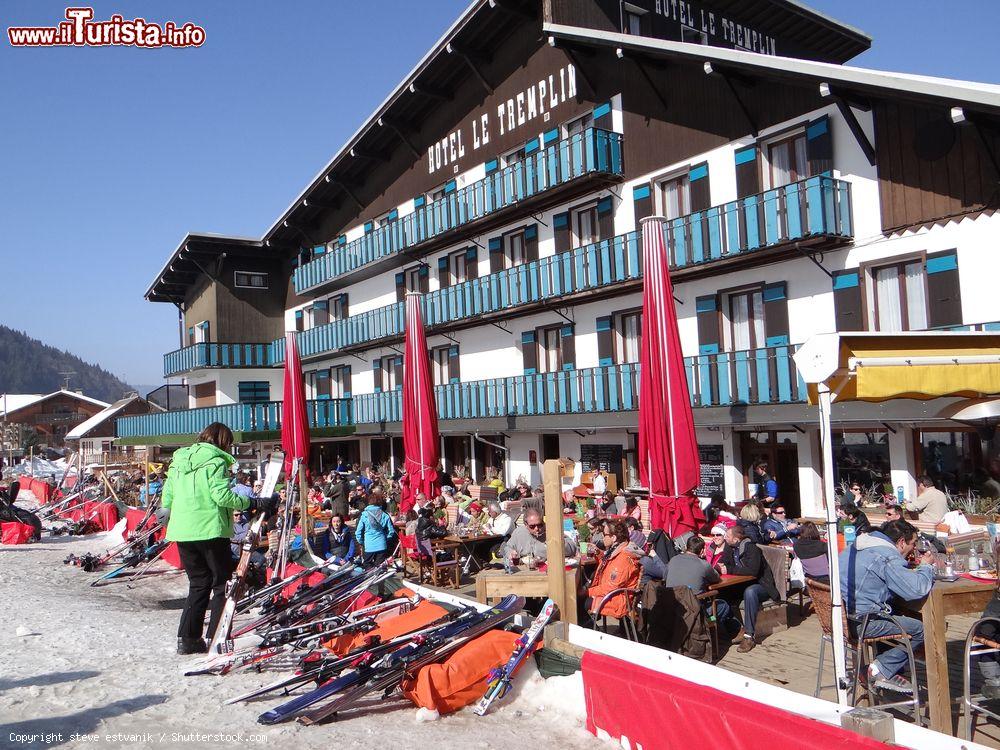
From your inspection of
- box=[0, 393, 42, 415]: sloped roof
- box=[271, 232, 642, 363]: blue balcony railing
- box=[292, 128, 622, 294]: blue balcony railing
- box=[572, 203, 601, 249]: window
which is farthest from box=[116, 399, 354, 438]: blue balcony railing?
box=[0, 393, 42, 415]: sloped roof

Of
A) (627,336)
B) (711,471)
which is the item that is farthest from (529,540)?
(627,336)

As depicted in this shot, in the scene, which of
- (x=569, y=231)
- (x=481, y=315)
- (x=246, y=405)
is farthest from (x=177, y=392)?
(x=569, y=231)

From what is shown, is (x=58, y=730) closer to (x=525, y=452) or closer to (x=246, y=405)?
(x=525, y=452)

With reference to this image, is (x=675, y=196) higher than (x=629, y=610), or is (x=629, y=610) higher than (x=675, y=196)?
(x=675, y=196)

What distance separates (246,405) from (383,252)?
7.92m

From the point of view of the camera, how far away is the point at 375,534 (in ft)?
35.5

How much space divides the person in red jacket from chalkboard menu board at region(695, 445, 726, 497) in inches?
388

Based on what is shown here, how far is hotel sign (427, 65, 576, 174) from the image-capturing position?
69.1 ft

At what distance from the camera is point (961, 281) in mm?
12680

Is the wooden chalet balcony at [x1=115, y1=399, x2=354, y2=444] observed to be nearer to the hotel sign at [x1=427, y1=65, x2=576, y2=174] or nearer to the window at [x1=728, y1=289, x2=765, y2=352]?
the hotel sign at [x1=427, y1=65, x2=576, y2=174]

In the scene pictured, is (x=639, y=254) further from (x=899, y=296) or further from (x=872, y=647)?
(x=872, y=647)

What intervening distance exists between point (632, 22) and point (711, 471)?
12484 mm

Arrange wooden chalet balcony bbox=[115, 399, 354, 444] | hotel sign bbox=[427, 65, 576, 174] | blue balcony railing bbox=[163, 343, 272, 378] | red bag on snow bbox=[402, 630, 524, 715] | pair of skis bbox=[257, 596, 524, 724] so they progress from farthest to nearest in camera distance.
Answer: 1. blue balcony railing bbox=[163, 343, 272, 378]
2. wooden chalet balcony bbox=[115, 399, 354, 444]
3. hotel sign bbox=[427, 65, 576, 174]
4. red bag on snow bbox=[402, 630, 524, 715]
5. pair of skis bbox=[257, 596, 524, 724]

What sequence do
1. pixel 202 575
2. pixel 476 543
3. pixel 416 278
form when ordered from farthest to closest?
pixel 416 278, pixel 476 543, pixel 202 575
